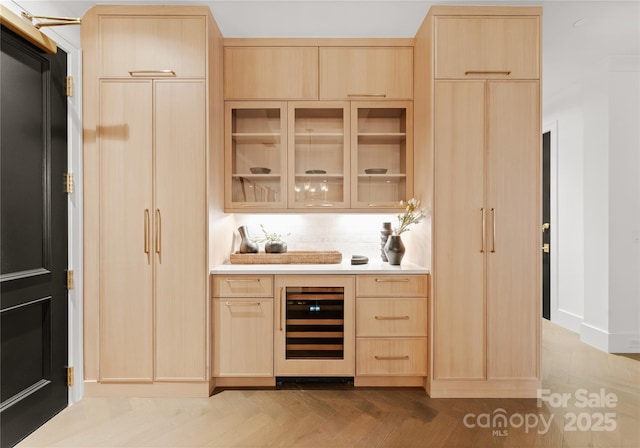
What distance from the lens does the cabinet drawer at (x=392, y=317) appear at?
2.60m

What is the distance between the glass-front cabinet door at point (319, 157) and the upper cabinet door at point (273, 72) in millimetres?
187

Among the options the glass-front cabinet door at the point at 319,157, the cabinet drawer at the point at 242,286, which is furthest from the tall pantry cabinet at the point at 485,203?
the cabinet drawer at the point at 242,286

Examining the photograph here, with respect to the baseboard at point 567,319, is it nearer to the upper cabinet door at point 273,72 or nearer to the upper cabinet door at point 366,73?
the upper cabinet door at point 366,73

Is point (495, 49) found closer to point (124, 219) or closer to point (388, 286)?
point (388, 286)

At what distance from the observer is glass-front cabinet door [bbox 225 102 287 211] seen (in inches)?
114

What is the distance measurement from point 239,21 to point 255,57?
10.7 inches

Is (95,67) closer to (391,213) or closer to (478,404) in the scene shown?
(391,213)

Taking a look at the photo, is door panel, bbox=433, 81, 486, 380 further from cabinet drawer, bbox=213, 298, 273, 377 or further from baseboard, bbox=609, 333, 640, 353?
baseboard, bbox=609, 333, 640, 353

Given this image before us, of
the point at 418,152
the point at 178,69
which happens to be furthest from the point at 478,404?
the point at 178,69

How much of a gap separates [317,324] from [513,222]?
1.54m

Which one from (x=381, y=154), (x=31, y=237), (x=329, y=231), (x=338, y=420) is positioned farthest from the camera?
(x=329, y=231)

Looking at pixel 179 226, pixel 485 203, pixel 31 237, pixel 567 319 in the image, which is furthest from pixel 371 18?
pixel 567 319

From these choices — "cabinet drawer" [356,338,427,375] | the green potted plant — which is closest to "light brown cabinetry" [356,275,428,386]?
"cabinet drawer" [356,338,427,375]

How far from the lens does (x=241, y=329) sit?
2590 millimetres
